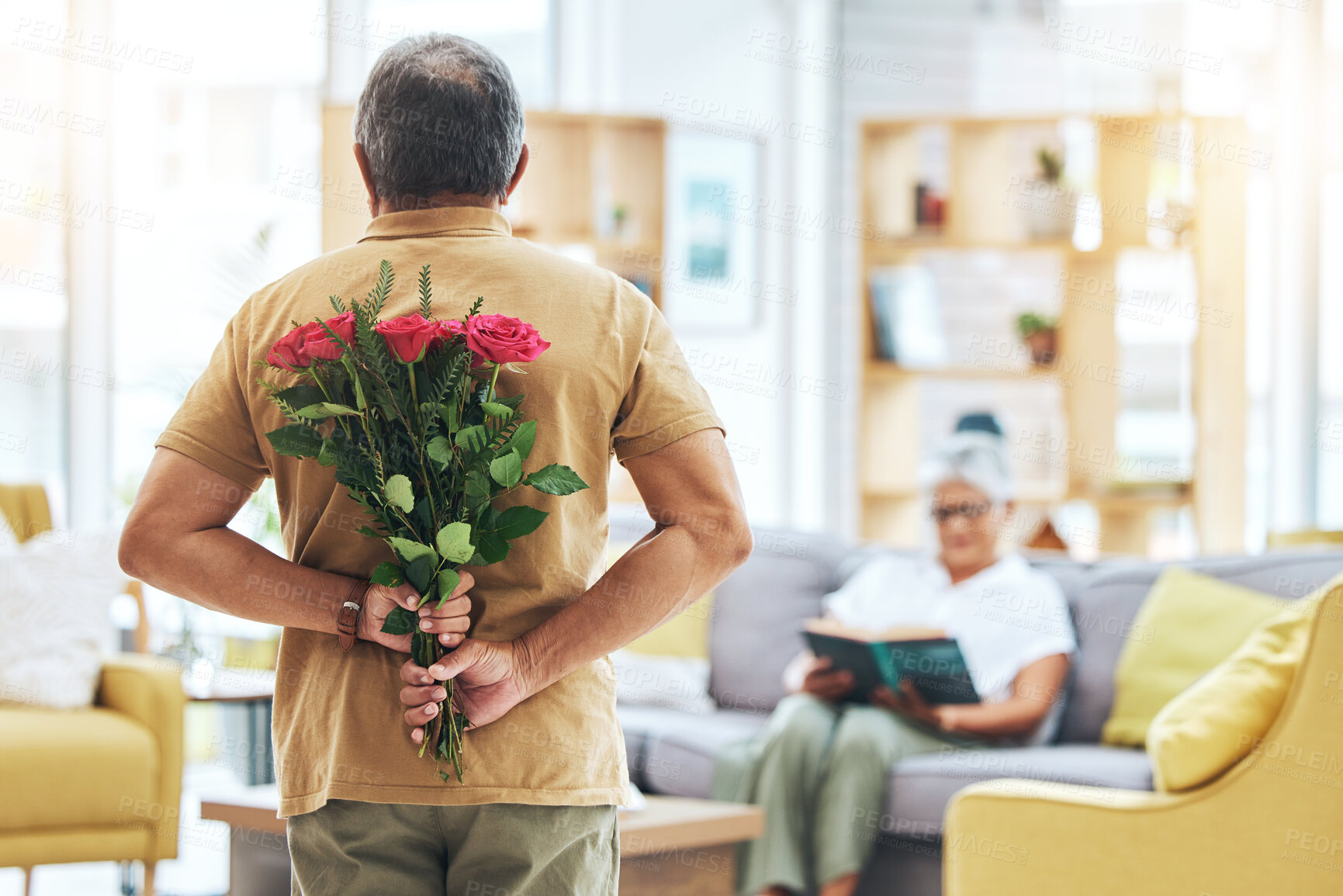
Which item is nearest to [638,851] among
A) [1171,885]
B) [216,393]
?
[1171,885]

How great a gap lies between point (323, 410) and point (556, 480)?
20 centimetres

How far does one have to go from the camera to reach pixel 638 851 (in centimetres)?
212

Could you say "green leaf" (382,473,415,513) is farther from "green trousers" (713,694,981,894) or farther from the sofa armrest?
the sofa armrest

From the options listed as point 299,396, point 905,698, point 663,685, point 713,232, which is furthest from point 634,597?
point 713,232

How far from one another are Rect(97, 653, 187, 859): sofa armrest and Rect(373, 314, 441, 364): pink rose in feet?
7.26

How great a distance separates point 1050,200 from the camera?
4.49 metres

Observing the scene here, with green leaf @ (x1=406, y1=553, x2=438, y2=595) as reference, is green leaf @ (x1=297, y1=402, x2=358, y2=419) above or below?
above

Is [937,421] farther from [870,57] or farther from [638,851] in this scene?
[638,851]

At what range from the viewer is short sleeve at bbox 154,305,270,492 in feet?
3.57

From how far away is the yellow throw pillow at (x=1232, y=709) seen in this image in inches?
76.9

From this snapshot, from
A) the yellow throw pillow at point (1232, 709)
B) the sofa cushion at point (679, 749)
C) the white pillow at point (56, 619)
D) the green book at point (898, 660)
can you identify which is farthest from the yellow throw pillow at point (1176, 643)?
the white pillow at point (56, 619)

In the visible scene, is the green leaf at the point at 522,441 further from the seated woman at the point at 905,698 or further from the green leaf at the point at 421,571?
the seated woman at the point at 905,698

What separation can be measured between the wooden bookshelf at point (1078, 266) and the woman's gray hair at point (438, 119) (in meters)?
3.55

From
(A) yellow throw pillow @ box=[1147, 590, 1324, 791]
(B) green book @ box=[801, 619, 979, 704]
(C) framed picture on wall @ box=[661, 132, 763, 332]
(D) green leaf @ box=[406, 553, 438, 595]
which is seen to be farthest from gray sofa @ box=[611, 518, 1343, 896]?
(D) green leaf @ box=[406, 553, 438, 595]
